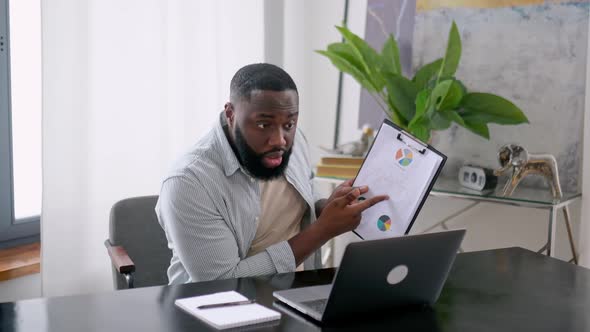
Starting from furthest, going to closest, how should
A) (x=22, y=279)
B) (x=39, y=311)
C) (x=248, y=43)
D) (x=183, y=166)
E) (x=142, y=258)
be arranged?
(x=248, y=43), (x=22, y=279), (x=142, y=258), (x=183, y=166), (x=39, y=311)

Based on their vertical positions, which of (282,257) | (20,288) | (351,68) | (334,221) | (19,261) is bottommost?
(20,288)

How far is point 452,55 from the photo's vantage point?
118 inches

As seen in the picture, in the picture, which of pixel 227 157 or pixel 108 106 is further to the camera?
pixel 108 106

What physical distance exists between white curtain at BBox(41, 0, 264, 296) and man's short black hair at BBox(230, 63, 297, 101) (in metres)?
0.91

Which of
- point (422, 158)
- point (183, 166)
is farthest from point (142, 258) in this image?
point (422, 158)

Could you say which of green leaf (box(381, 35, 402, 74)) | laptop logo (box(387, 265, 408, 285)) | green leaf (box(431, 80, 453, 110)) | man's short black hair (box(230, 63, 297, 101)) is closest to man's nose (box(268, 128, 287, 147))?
man's short black hair (box(230, 63, 297, 101))

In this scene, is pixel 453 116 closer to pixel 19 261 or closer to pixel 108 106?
pixel 108 106

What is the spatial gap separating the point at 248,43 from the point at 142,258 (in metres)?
1.44

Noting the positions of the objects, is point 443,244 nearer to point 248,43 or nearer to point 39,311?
point 39,311

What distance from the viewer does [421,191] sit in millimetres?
1880

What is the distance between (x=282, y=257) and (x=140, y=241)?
2.18 feet

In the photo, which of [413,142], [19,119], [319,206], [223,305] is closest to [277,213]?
[319,206]

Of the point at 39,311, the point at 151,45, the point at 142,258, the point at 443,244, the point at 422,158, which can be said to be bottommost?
the point at 142,258

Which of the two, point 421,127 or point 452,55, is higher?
point 452,55
